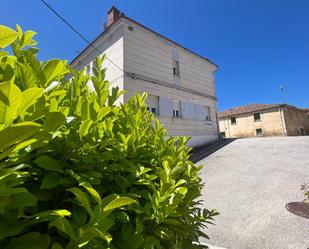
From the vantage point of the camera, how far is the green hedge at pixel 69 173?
1.76ft

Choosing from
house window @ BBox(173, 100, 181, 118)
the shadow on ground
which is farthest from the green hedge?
house window @ BBox(173, 100, 181, 118)

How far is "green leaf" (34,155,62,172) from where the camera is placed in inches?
28.5

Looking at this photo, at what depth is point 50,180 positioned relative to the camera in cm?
76

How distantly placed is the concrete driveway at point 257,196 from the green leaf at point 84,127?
13.9 feet

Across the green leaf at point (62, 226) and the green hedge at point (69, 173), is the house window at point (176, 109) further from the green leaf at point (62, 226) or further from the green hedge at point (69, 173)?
the green leaf at point (62, 226)

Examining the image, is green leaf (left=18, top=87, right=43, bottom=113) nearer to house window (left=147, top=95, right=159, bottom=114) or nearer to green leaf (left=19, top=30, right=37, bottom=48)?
green leaf (left=19, top=30, right=37, bottom=48)

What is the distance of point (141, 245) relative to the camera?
816 millimetres

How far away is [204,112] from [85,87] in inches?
634

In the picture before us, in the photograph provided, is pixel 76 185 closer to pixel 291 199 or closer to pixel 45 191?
pixel 45 191

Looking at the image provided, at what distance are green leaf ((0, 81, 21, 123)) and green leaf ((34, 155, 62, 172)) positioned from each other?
0.30m

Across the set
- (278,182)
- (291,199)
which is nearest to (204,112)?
(278,182)

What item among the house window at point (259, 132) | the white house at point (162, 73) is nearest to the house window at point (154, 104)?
the white house at point (162, 73)

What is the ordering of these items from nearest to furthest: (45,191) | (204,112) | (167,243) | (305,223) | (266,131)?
(45,191)
(167,243)
(305,223)
(204,112)
(266,131)

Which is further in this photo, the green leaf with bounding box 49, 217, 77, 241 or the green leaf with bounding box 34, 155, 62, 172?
the green leaf with bounding box 34, 155, 62, 172
